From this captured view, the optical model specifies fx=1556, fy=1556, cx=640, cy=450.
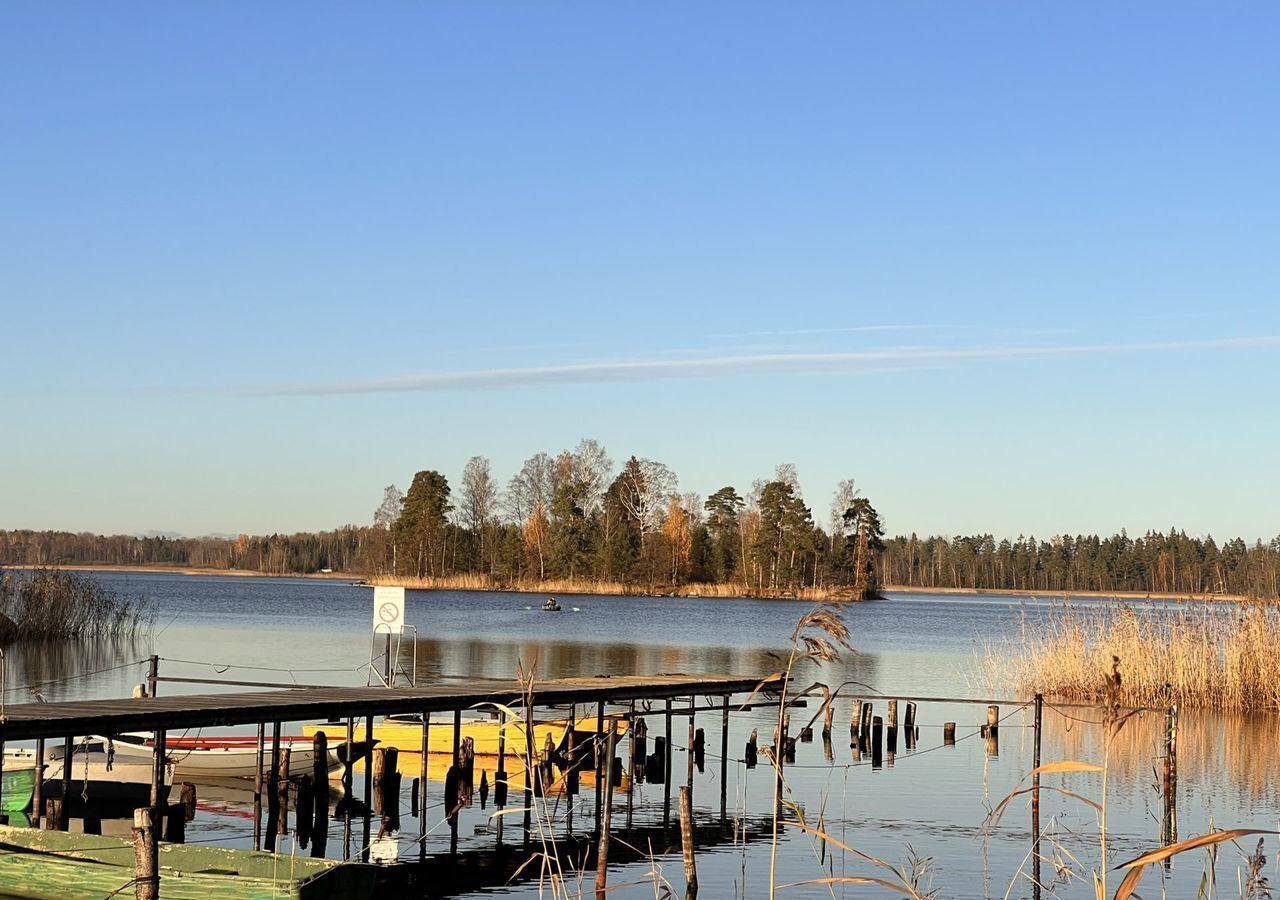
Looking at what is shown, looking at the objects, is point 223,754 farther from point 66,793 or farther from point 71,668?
point 71,668

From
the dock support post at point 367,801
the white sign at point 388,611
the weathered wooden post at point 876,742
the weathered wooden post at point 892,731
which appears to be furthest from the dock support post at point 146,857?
the weathered wooden post at point 892,731

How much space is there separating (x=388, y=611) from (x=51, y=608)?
21762 mm

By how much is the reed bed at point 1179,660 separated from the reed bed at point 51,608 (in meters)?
25.5

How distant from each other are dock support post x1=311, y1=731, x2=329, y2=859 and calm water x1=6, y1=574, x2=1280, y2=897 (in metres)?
0.29

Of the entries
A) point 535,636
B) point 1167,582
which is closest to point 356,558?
point 1167,582

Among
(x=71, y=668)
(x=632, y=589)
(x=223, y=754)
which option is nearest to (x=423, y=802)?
(x=223, y=754)

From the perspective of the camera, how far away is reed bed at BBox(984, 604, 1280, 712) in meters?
28.9

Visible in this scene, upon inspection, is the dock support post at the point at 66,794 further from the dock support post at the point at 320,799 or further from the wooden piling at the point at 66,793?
the dock support post at the point at 320,799

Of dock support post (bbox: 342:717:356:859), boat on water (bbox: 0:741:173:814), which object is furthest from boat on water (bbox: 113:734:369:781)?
boat on water (bbox: 0:741:173:814)

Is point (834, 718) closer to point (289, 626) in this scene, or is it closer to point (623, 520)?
point (289, 626)

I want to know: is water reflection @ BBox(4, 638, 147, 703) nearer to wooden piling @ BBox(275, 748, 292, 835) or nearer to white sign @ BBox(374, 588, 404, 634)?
white sign @ BBox(374, 588, 404, 634)

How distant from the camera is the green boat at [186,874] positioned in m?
9.93

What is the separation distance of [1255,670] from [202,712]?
21463 millimetres

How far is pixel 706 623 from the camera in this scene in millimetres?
69562
